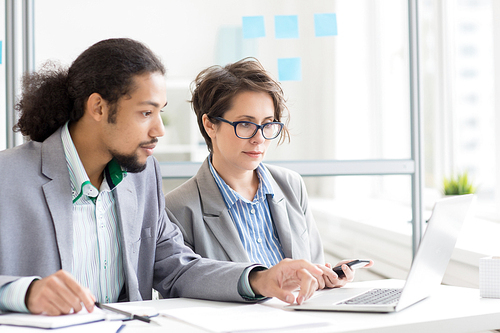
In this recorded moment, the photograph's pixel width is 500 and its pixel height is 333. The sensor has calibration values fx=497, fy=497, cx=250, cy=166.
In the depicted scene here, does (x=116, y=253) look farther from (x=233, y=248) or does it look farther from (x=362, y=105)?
(x=362, y=105)

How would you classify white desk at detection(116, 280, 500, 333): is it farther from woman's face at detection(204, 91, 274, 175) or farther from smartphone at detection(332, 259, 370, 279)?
woman's face at detection(204, 91, 274, 175)

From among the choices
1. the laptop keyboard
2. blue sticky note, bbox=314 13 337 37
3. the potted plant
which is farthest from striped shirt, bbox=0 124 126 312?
the potted plant

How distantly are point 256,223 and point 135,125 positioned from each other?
570 millimetres

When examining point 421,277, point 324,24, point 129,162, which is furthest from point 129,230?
point 324,24

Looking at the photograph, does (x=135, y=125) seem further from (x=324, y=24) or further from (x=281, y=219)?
Answer: (x=324, y=24)

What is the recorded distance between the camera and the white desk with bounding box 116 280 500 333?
960 millimetres

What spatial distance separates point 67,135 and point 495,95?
2.26 meters

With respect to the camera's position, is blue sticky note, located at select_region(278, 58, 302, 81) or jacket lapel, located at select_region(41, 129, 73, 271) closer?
jacket lapel, located at select_region(41, 129, 73, 271)

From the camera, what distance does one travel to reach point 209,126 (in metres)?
1.81

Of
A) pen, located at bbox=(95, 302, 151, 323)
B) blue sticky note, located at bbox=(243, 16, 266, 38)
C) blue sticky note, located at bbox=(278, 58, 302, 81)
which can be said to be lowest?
pen, located at bbox=(95, 302, 151, 323)

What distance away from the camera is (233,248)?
1602 millimetres

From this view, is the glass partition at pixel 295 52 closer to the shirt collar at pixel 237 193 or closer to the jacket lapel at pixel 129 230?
the shirt collar at pixel 237 193

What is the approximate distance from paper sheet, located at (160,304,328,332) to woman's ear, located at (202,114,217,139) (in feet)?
2.58

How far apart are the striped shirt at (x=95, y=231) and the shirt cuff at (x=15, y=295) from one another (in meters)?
0.26
